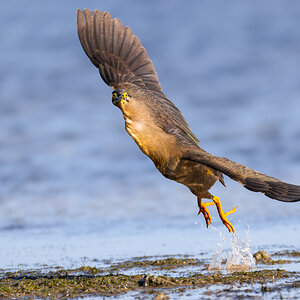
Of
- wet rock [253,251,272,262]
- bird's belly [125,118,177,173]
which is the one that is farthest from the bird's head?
wet rock [253,251,272,262]

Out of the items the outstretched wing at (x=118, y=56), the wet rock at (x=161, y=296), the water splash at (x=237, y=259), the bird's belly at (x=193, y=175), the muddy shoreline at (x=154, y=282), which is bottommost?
the wet rock at (x=161, y=296)

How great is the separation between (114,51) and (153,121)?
6.27ft

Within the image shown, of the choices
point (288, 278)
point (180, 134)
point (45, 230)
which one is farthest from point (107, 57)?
point (45, 230)

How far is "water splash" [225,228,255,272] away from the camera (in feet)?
31.9

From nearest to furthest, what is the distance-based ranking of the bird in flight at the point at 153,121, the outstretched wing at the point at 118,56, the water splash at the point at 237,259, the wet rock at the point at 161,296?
the wet rock at the point at 161,296 → the bird in flight at the point at 153,121 → the water splash at the point at 237,259 → the outstretched wing at the point at 118,56

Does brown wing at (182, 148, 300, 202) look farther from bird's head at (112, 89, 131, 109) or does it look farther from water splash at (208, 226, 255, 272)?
water splash at (208, 226, 255, 272)

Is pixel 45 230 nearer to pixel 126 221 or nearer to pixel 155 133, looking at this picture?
pixel 126 221

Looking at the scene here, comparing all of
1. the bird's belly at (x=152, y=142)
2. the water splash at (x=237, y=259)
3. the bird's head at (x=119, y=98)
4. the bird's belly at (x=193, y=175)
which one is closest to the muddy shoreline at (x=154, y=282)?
the water splash at (x=237, y=259)

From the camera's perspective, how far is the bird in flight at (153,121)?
777cm

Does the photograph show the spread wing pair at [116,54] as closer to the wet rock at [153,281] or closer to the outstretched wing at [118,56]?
the outstretched wing at [118,56]

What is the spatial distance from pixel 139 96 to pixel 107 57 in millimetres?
1156

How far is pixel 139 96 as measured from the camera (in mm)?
9789

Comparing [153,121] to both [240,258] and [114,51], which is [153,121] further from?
[240,258]

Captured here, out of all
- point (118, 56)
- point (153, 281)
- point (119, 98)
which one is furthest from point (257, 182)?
point (118, 56)
